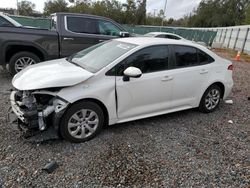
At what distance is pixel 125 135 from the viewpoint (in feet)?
12.3

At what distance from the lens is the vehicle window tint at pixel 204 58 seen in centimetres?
452

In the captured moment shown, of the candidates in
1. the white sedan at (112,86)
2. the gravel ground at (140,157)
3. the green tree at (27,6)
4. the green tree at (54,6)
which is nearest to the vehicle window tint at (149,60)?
the white sedan at (112,86)

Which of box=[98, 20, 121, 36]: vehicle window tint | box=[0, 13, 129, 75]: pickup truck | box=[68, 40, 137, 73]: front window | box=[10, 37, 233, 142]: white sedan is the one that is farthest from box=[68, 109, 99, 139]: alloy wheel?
box=[98, 20, 121, 36]: vehicle window tint

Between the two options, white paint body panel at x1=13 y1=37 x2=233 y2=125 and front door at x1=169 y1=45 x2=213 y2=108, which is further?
front door at x1=169 y1=45 x2=213 y2=108

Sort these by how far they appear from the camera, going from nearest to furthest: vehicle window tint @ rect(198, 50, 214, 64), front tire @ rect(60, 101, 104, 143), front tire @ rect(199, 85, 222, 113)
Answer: front tire @ rect(60, 101, 104, 143)
vehicle window tint @ rect(198, 50, 214, 64)
front tire @ rect(199, 85, 222, 113)

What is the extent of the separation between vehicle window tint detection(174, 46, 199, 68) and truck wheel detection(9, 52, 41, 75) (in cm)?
380

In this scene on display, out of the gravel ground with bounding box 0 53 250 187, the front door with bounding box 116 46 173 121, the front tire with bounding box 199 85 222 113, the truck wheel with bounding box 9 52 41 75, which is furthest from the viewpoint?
the truck wheel with bounding box 9 52 41 75

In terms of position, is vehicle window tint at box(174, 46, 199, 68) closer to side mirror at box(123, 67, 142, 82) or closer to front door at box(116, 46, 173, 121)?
front door at box(116, 46, 173, 121)

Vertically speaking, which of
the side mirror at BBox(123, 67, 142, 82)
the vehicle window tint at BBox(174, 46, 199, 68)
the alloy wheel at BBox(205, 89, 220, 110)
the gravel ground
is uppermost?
the vehicle window tint at BBox(174, 46, 199, 68)

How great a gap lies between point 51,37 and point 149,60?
3.40 meters

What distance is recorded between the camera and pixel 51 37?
20.2ft

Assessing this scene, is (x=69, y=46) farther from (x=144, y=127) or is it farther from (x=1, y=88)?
(x=144, y=127)

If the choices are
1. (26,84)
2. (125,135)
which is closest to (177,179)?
(125,135)

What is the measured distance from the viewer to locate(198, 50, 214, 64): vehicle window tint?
14.8 ft
